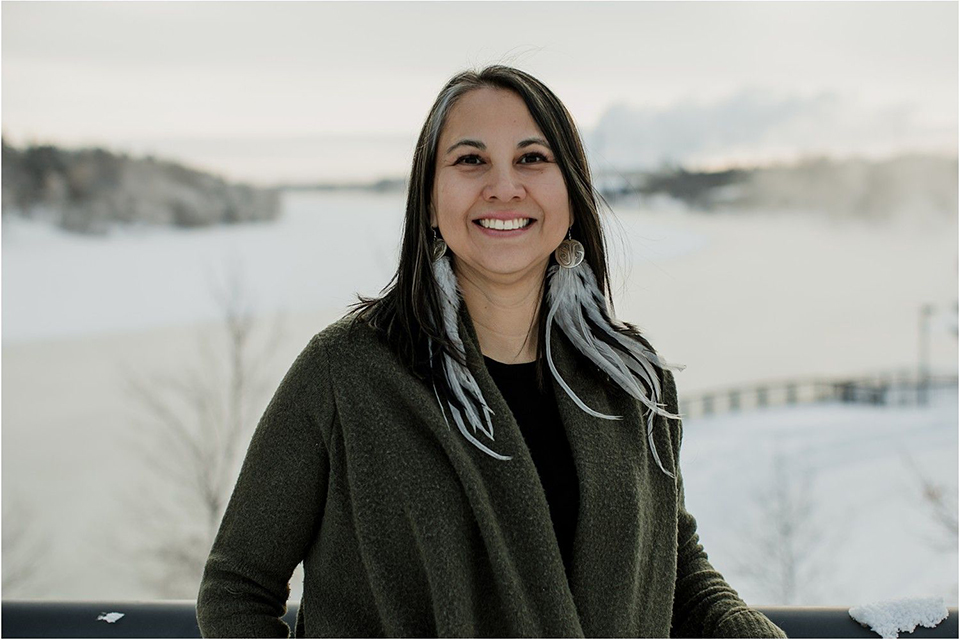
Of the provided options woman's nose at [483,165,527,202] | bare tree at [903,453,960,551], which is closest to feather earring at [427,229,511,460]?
woman's nose at [483,165,527,202]

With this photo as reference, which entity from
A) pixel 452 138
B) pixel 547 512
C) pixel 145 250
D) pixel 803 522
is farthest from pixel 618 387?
pixel 803 522

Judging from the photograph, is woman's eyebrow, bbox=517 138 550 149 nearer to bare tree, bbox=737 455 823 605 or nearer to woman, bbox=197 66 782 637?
woman, bbox=197 66 782 637

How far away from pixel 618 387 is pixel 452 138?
419 mm

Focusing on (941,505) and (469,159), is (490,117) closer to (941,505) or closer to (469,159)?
(469,159)

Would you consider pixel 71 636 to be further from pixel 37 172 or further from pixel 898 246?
pixel 898 246

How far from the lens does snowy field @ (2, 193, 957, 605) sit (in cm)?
1478

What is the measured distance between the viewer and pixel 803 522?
16641 mm

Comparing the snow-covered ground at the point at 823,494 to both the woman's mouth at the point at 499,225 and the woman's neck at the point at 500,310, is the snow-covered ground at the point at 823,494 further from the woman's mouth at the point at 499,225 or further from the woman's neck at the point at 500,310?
the woman's mouth at the point at 499,225

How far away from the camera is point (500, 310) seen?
1288 millimetres

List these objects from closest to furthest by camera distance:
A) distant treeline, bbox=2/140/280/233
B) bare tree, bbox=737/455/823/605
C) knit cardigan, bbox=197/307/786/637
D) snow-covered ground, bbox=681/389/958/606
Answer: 1. knit cardigan, bbox=197/307/786/637
2. distant treeline, bbox=2/140/280/233
3. snow-covered ground, bbox=681/389/958/606
4. bare tree, bbox=737/455/823/605

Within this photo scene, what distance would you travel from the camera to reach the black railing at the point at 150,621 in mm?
1323

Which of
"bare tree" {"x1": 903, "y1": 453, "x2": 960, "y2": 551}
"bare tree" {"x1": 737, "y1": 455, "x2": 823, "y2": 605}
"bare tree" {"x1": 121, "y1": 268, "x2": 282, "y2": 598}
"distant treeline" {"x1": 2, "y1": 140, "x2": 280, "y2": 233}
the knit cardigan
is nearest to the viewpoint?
the knit cardigan

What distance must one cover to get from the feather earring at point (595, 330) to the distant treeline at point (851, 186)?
44.2 feet

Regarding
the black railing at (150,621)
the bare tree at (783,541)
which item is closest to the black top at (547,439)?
the black railing at (150,621)
